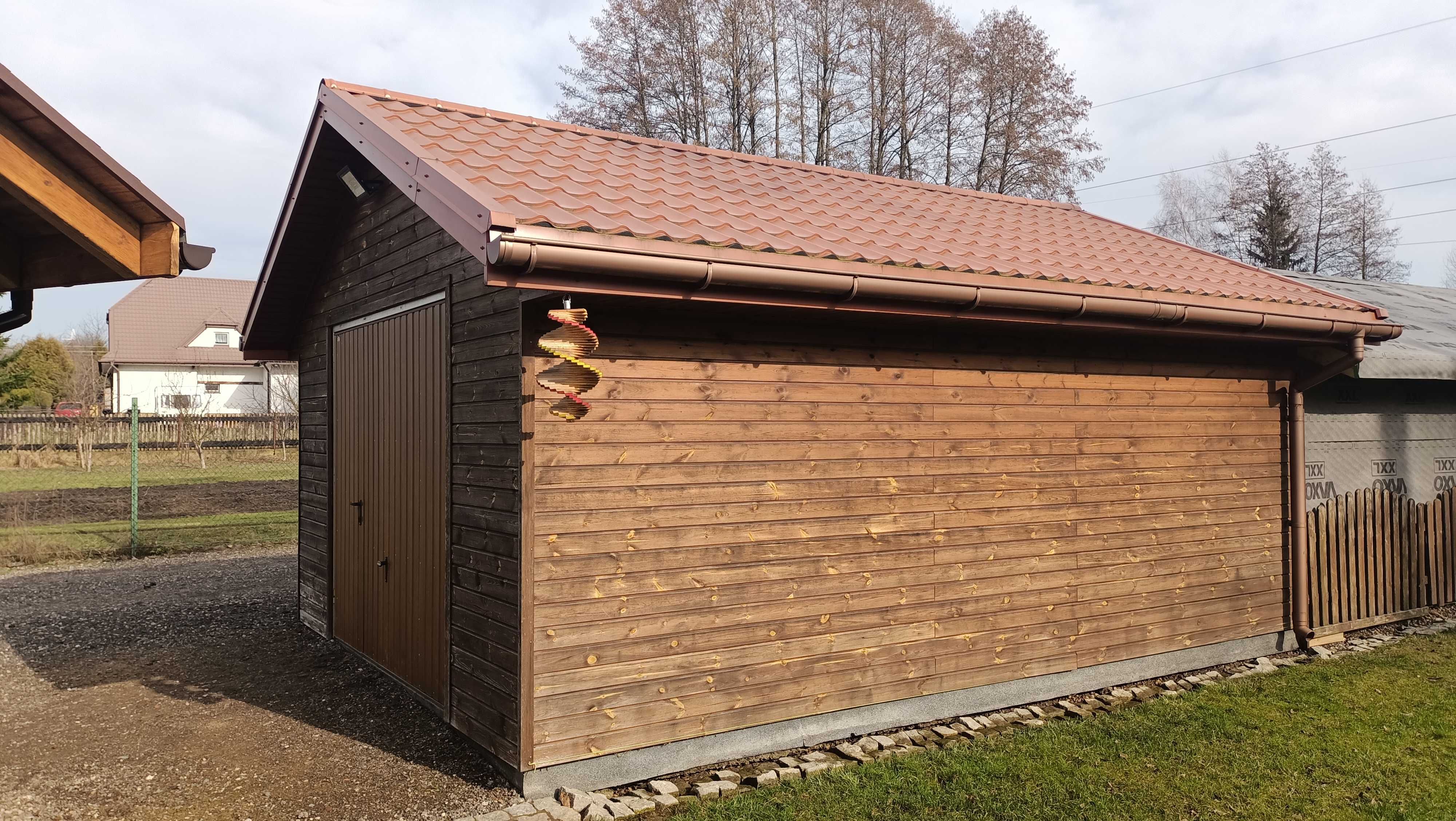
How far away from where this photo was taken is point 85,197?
9.79ft

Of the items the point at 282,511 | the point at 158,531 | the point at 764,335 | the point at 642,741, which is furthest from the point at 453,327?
the point at 282,511

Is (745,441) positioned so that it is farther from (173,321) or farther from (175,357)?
(173,321)

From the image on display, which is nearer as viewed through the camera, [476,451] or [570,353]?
[570,353]

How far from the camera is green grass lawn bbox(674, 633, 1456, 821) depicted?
4348 millimetres

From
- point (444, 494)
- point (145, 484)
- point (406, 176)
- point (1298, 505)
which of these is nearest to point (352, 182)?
point (406, 176)

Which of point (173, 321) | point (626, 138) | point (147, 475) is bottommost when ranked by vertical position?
point (147, 475)

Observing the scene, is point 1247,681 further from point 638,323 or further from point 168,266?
point 168,266

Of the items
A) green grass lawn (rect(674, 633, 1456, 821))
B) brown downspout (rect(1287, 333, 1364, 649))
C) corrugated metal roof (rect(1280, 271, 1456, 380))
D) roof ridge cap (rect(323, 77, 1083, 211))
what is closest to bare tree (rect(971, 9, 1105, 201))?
corrugated metal roof (rect(1280, 271, 1456, 380))

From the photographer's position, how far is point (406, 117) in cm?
569

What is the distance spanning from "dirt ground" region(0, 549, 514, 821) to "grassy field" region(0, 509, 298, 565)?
9.23 feet

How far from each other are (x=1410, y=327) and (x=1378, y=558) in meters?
2.93

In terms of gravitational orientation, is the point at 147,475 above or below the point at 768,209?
below

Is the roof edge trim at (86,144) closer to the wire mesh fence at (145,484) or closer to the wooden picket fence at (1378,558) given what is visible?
the wooden picket fence at (1378,558)

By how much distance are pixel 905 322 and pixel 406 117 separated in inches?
130
